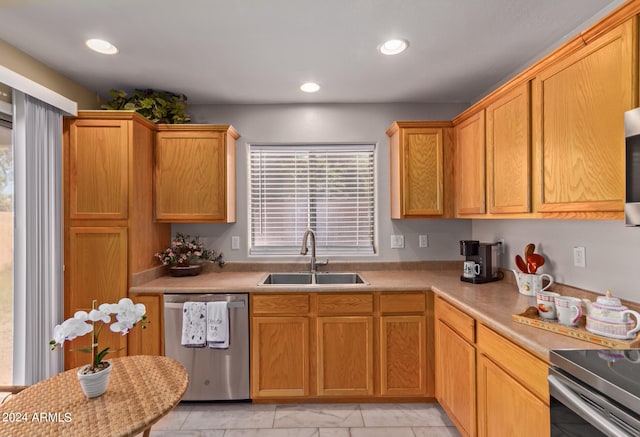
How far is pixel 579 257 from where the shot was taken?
6.01 ft

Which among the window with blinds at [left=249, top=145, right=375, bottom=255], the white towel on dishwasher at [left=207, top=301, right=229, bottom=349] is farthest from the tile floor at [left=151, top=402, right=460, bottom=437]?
the window with blinds at [left=249, top=145, right=375, bottom=255]

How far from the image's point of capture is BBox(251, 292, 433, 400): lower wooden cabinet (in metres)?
2.33

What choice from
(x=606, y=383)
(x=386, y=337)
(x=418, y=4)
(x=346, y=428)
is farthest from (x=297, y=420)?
(x=418, y=4)

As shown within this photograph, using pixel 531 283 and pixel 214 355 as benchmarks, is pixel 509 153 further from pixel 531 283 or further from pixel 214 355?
pixel 214 355

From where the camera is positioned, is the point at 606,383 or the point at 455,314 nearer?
the point at 606,383

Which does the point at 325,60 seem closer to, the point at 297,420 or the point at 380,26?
the point at 380,26

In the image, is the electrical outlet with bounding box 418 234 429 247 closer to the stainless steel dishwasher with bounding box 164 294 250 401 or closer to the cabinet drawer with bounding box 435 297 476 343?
the cabinet drawer with bounding box 435 297 476 343

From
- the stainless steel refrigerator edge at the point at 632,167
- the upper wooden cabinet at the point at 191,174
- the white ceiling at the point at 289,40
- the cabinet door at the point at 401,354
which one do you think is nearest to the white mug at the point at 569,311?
the stainless steel refrigerator edge at the point at 632,167

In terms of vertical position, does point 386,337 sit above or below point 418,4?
below

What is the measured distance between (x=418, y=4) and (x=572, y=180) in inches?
45.0

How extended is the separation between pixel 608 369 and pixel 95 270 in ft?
9.32

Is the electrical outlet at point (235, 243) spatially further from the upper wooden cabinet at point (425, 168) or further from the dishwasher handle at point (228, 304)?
the upper wooden cabinet at point (425, 168)

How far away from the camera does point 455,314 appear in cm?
199

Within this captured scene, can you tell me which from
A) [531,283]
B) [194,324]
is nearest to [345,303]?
[194,324]
